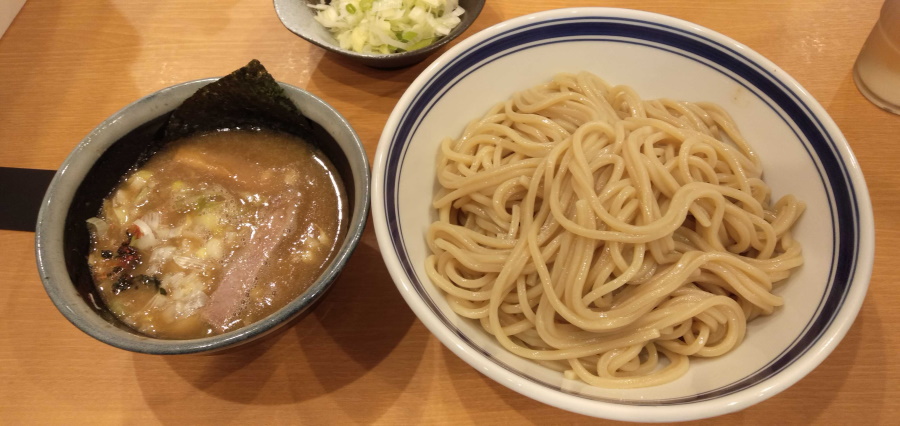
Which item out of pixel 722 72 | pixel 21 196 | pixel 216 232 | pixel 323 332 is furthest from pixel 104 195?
pixel 722 72

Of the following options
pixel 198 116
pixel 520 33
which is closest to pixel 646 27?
pixel 520 33

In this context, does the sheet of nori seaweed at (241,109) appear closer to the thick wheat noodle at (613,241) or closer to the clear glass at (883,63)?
the thick wheat noodle at (613,241)

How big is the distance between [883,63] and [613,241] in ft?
5.38

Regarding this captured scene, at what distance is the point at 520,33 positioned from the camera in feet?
6.02

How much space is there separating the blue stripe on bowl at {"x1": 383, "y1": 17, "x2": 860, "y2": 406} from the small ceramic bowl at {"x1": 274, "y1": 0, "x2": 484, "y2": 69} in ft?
1.52

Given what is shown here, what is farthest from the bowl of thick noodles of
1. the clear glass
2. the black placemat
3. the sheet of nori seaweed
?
the black placemat

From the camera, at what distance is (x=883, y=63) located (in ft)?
6.97

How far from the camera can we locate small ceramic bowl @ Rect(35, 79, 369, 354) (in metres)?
1.29

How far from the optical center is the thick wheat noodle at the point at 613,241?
4.82ft

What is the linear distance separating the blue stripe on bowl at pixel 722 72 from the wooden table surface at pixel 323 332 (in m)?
0.41

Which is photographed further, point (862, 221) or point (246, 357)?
point (246, 357)

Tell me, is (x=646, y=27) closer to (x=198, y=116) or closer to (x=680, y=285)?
(x=680, y=285)

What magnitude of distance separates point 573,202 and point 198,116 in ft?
4.45

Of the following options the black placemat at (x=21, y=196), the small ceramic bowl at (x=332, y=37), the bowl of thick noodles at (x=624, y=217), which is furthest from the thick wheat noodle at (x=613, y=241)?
the black placemat at (x=21, y=196)
